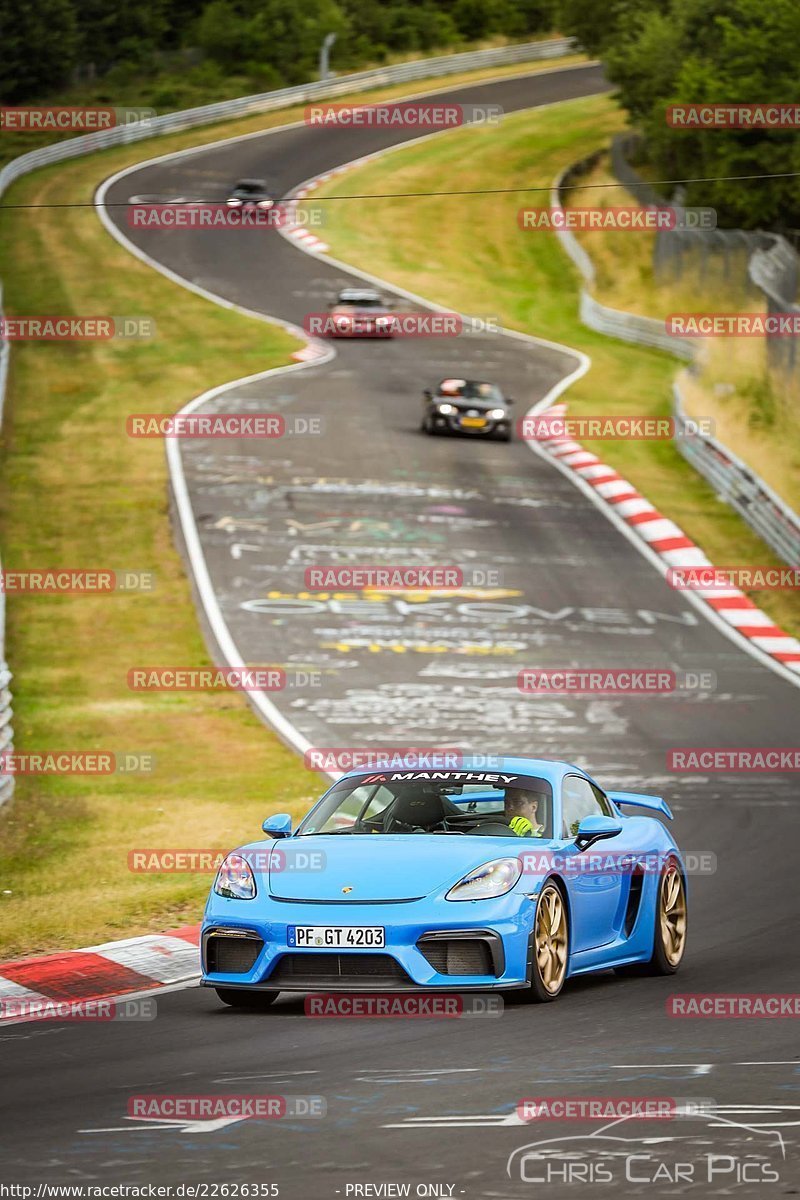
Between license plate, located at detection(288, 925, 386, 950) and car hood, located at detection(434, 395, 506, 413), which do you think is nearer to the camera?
license plate, located at detection(288, 925, 386, 950)

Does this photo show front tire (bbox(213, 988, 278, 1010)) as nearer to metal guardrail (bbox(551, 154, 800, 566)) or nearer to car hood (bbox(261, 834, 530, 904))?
car hood (bbox(261, 834, 530, 904))

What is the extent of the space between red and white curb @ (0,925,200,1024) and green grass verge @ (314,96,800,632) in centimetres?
1810

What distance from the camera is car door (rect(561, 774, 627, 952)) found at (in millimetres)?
9736

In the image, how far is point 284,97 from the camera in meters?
76.6

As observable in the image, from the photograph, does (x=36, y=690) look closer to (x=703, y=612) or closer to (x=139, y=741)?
(x=139, y=741)

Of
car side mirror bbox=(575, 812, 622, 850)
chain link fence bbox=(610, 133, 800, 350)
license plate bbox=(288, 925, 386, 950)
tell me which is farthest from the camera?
chain link fence bbox=(610, 133, 800, 350)

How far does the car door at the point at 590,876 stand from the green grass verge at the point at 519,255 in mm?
17828

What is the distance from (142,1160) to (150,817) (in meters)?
9.78

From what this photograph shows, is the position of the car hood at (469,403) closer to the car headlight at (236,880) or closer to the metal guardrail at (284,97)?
the metal guardrail at (284,97)

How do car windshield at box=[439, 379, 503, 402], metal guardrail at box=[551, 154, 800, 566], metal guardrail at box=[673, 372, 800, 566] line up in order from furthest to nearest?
1. car windshield at box=[439, 379, 503, 402]
2. metal guardrail at box=[551, 154, 800, 566]
3. metal guardrail at box=[673, 372, 800, 566]

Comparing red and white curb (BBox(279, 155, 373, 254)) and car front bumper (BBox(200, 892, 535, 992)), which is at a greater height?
car front bumper (BBox(200, 892, 535, 992))

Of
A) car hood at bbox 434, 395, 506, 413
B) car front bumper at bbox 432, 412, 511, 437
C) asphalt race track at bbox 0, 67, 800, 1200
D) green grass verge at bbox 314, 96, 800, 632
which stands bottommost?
green grass verge at bbox 314, 96, 800, 632

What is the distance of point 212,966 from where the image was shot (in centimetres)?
918

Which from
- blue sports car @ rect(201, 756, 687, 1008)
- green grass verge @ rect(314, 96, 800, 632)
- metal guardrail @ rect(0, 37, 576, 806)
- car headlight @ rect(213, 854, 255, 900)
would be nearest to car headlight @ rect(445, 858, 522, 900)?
blue sports car @ rect(201, 756, 687, 1008)
